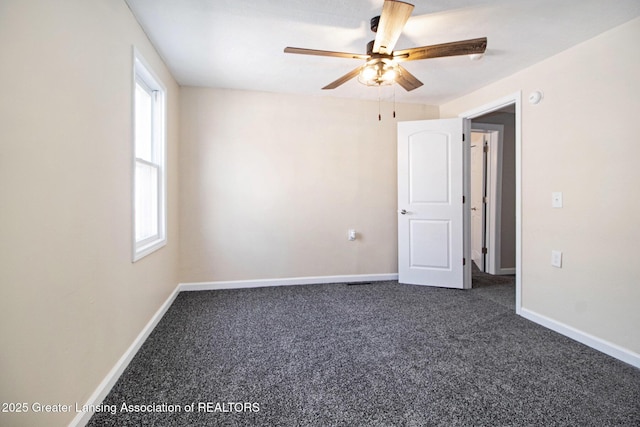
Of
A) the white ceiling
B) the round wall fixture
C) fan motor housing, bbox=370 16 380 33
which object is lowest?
the round wall fixture

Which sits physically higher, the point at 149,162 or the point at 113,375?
the point at 149,162

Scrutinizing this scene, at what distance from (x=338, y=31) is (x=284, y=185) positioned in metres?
1.80

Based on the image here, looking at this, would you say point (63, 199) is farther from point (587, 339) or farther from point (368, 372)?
point (587, 339)

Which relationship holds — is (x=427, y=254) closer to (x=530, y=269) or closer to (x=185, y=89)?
(x=530, y=269)

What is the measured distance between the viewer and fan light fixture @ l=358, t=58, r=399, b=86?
1942mm

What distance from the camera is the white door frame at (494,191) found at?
157 inches

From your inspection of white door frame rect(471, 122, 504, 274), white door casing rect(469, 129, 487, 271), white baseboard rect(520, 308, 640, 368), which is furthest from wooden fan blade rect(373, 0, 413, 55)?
white door casing rect(469, 129, 487, 271)

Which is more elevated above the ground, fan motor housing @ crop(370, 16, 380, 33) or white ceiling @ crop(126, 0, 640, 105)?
white ceiling @ crop(126, 0, 640, 105)

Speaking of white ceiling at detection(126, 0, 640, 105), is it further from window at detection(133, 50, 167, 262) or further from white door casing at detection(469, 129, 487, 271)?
white door casing at detection(469, 129, 487, 271)

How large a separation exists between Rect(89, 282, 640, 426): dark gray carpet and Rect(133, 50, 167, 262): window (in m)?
0.80

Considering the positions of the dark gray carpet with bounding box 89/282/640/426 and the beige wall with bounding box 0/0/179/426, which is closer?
the beige wall with bounding box 0/0/179/426

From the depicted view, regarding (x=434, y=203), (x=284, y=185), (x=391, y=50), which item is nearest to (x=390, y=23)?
(x=391, y=50)

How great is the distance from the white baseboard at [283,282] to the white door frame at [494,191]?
1.59 metres

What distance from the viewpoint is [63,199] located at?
46.7 inches
